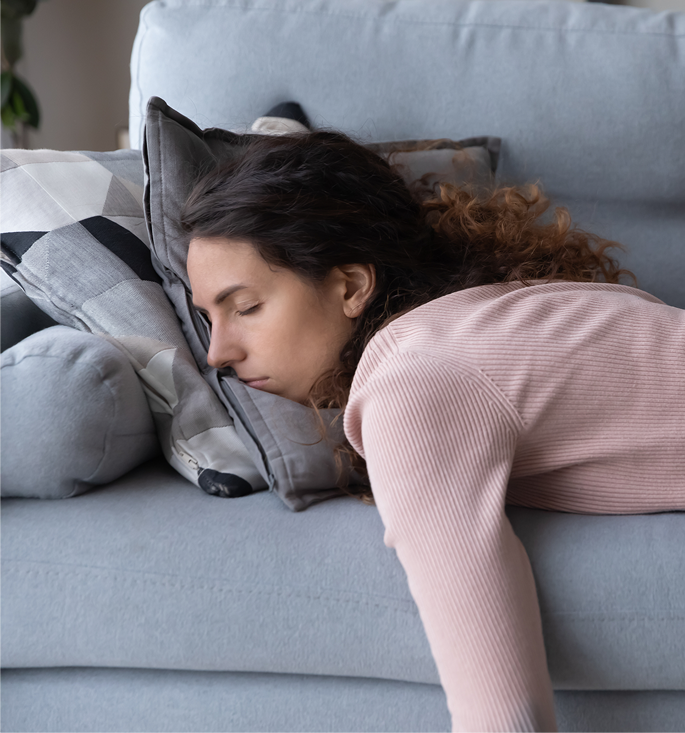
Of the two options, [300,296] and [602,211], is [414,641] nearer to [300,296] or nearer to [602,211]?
[300,296]

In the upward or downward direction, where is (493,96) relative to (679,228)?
upward

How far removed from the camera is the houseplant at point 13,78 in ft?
9.27

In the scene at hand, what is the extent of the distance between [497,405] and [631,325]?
24 cm

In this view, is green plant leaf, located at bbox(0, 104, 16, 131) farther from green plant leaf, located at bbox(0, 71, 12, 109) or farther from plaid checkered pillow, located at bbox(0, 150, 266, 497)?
plaid checkered pillow, located at bbox(0, 150, 266, 497)

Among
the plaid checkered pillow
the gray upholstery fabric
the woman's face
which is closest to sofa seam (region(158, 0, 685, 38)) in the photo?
the plaid checkered pillow

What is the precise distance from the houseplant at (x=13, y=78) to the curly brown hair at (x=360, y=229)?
7.70ft

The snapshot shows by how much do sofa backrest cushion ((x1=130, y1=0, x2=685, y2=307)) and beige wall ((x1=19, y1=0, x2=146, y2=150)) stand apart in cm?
221

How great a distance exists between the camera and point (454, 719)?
0.57 m

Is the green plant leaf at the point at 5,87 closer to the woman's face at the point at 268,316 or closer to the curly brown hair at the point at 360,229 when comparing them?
the curly brown hair at the point at 360,229

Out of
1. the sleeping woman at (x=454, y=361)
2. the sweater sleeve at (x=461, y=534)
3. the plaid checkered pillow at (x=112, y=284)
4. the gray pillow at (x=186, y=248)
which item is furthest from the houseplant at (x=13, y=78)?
the sweater sleeve at (x=461, y=534)

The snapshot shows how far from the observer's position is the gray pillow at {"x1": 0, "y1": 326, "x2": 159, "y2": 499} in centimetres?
75

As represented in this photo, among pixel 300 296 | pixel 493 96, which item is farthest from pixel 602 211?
pixel 300 296

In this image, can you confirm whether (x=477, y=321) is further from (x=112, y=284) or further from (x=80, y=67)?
(x=80, y=67)

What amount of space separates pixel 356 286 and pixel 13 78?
269 cm
